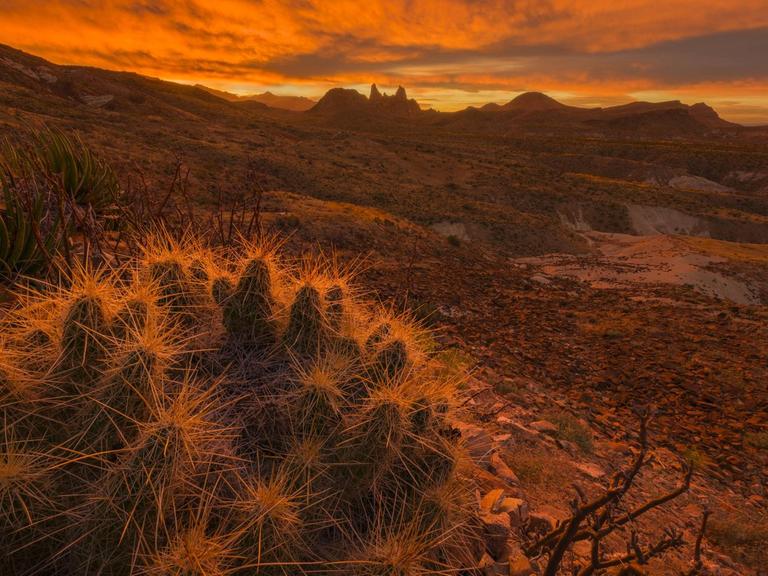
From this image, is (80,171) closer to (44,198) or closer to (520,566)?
(44,198)

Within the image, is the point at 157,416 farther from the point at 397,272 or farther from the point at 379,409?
the point at 397,272

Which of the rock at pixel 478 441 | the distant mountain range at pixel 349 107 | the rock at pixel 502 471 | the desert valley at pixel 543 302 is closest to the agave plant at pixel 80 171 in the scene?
the desert valley at pixel 543 302

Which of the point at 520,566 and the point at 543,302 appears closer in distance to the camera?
the point at 520,566

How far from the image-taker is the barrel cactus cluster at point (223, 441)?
1.60 meters

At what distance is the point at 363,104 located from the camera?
559 ft

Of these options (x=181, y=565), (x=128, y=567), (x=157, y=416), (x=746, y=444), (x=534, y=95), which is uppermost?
(x=534, y=95)

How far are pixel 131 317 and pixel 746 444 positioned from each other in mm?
7547

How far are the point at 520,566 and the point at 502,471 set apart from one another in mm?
1318

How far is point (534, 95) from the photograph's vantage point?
199 metres

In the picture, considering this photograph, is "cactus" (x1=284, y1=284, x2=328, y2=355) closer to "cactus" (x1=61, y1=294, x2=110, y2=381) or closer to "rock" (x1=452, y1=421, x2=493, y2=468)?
"cactus" (x1=61, y1=294, x2=110, y2=381)

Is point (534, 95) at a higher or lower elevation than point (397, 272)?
higher

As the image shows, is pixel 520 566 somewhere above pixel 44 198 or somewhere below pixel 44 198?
below

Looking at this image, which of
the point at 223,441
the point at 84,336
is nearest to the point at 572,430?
the point at 223,441

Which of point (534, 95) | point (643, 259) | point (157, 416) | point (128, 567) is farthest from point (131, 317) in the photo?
point (534, 95)
